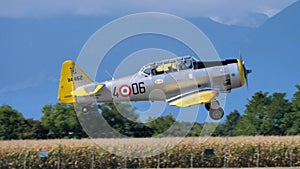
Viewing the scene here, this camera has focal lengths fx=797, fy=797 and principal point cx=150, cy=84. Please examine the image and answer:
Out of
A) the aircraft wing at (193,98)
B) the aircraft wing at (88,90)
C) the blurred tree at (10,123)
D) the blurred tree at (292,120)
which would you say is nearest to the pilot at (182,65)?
the aircraft wing at (193,98)

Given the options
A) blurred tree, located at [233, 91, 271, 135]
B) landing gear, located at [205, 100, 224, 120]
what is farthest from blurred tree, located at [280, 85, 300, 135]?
landing gear, located at [205, 100, 224, 120]

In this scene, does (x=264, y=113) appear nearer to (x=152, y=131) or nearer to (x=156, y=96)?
(x=152, y=131)

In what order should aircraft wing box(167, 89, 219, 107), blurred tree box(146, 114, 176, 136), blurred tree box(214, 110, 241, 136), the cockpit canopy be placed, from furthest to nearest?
blurred tree box(214, 110, 241, 136), blurred tree box(146, 114, 176, 136), the cockpit canopy, aircraft wing box(167, 89, 219, 107)

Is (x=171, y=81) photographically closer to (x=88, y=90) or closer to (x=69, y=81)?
(x=88, y=90)

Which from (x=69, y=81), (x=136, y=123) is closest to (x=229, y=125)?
(x=136, y=123)

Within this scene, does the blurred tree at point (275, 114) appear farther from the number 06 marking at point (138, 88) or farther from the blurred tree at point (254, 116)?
the number 06 marking at point (138, 88)

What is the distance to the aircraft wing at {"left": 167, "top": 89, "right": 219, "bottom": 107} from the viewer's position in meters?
38.0

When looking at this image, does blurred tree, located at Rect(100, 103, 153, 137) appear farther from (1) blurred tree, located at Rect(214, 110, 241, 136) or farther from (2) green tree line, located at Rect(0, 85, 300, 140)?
(1) blurred tree, located at Rect(214, 110, 241, 136)

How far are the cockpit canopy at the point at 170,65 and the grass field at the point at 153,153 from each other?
7915 millimetres

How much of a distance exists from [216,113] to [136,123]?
13872 mm

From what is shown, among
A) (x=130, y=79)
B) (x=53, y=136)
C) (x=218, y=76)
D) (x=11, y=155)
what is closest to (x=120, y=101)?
(x=130, y=79)

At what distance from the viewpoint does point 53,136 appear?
196ft

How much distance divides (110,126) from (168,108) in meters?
17.6

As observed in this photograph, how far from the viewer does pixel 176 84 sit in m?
38.9
